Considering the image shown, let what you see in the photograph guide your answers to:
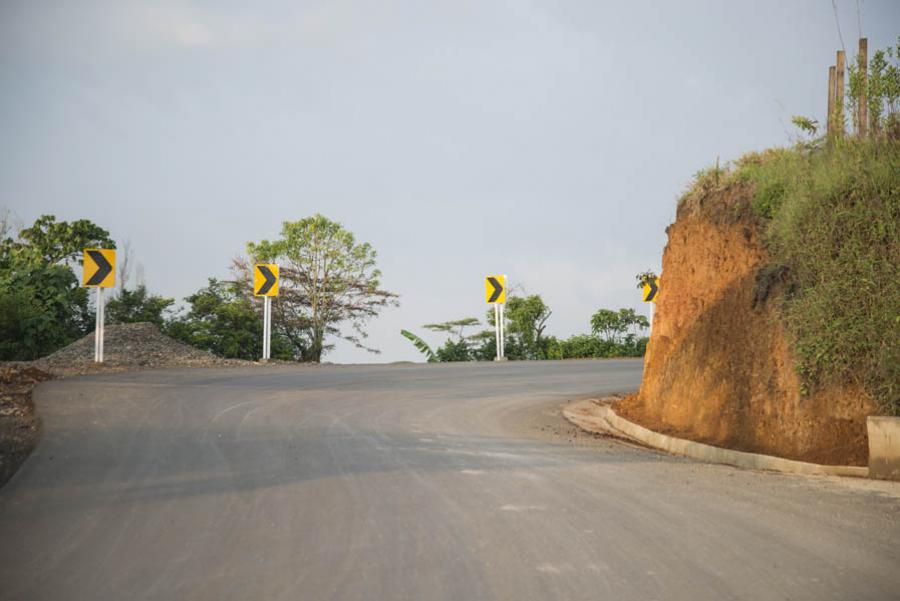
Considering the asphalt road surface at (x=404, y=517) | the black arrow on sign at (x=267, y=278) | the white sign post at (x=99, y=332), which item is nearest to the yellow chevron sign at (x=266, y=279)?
the black arrow on sign at (x=267, y=278)

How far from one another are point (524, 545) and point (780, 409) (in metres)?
Answer: 5.36

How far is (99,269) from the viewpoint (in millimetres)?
19328

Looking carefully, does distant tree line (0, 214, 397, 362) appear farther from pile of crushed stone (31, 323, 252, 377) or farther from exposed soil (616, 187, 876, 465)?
exposed soil (616, 187, 876, 465)

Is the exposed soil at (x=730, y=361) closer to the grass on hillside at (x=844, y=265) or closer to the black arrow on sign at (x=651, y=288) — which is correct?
the grass on hillside at (x=844, y=265)

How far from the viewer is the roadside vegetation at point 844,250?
8.85m

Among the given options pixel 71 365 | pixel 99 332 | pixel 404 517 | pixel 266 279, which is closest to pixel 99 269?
pixel 99 332

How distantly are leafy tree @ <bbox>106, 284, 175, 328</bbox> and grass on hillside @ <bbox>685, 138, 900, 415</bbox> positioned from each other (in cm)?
2692

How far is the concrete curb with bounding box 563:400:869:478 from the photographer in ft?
28.0

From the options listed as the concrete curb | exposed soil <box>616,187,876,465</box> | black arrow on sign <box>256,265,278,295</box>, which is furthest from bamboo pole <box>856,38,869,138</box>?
black arrow on sign <box>256,265,278,295</box>

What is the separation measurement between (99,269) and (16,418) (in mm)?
9682


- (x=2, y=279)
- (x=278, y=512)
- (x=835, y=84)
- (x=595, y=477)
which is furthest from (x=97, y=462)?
(x=2, y=279)

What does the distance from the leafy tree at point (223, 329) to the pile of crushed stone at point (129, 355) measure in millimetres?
4427

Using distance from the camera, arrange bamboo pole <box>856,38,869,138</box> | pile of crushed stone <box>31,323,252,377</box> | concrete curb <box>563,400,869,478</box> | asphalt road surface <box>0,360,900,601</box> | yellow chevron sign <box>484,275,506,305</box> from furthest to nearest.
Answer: yellow chevron sign <box>484,275,506,305</box>
pile of crushed stone <box>31,323,252,377</box>
bamboo pole <box>856,38,869,138</box>
concrete curb <box>563,400,869,478</box>
asphalt road surface <box>0,360,900,601</box>

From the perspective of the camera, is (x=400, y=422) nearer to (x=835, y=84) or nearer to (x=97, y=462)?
(x=97, y=462)
